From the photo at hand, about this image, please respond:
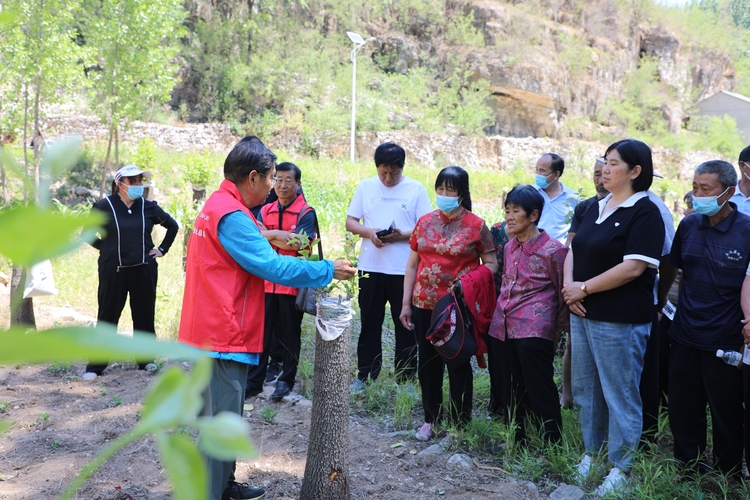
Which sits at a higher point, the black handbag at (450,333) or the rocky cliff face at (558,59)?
the rocky cliff face at (558,59)

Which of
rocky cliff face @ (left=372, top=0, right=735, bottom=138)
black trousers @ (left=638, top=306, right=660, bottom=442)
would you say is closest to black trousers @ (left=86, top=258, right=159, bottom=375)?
black trousers @ (left=638, top=306, right=660, bottom=442)

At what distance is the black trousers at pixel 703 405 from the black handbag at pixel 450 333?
4.12 feet

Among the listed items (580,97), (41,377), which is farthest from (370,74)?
(41,377)

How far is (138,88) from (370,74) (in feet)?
63.4

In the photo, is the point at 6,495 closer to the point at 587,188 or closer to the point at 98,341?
the point at 98,341

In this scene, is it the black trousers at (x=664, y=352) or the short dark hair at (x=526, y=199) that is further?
the black trousers at (x=664, y=352)

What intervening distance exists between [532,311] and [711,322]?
3.36 feet

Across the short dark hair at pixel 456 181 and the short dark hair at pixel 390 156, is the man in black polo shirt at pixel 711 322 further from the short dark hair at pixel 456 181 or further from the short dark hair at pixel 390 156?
the short dark hair at pixel 390 156

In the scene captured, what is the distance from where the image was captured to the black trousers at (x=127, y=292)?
5.88 metres

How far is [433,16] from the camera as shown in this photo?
35875 millimetres

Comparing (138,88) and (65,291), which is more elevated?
(138,88)

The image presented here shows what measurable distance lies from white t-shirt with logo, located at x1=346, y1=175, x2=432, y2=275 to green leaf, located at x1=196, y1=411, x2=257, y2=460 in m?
5.08

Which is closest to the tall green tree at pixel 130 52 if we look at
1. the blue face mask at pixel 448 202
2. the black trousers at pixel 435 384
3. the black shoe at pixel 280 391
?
the black shoe at pixel 280 391

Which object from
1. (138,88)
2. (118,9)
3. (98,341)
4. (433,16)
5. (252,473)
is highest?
(433,16)
